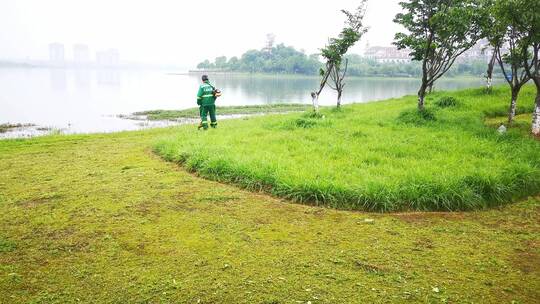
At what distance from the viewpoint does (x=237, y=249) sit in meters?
4.63

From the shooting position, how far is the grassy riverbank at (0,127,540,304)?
3771mm

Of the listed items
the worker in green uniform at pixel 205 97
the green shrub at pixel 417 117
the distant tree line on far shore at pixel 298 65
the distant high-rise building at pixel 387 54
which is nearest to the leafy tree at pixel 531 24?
the green shrub at pixel 417 117

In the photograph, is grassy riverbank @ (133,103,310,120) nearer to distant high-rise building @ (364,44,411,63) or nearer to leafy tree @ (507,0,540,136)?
leafy tree @ (507,0,540,136)

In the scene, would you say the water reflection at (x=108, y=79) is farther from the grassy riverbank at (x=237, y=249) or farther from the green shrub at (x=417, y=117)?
the grassy riverbank at (x=237, y=249)

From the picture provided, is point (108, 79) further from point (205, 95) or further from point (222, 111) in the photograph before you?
point (205, 95)

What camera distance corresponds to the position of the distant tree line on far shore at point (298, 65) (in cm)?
9201

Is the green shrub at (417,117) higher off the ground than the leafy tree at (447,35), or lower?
lower

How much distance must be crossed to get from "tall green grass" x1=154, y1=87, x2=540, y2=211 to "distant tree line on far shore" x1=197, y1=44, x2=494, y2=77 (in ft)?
253

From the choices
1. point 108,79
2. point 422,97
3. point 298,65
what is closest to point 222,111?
point 422,97

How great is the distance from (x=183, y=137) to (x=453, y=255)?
26.4 ft

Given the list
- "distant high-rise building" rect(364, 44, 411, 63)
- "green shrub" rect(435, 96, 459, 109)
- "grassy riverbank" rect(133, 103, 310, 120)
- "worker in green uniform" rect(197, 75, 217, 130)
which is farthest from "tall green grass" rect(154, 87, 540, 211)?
"distant high-rise building" rect(364, 44, 411, 63)

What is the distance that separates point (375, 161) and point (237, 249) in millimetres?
4362

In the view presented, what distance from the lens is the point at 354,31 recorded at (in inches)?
712

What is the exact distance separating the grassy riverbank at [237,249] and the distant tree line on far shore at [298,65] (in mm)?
82377
